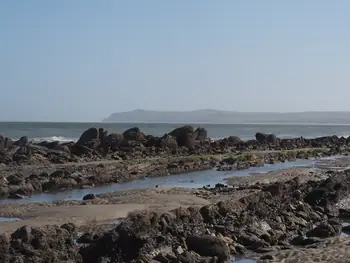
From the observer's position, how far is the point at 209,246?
523 inches

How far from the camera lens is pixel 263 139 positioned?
62625 mm

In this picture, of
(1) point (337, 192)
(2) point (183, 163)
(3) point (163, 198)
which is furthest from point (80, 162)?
(1) point (337, 192)

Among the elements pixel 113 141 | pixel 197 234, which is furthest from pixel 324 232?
pixel 113 141

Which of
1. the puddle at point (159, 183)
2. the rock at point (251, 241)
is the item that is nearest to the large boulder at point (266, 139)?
the puddle at point (159, 183)

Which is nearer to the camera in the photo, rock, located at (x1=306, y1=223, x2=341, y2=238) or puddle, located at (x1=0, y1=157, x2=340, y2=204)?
rock, located at (x1=306, y1=223, x2=341, y2=238)

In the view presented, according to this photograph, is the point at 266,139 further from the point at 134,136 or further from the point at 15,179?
the point at 15,179

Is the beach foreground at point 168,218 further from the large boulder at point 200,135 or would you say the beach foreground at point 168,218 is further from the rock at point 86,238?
the large boulder at point 200,135

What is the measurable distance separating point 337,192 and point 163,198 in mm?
6380

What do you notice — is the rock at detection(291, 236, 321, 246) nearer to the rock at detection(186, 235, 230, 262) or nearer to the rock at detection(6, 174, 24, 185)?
the rock at detection(186, 235, 230, 262)

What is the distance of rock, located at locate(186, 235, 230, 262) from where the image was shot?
1312 cm

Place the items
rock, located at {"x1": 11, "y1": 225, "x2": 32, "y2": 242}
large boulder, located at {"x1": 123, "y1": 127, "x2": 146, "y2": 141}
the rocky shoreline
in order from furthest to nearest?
1. large boulder, located at {"x1": 123, "y1": 127, "x2": 146, "y2": 141}
2. the rocky shoreline
3. rock, located at {"x1": 11, "y1": 225, "x2": 32, "y2": 242}

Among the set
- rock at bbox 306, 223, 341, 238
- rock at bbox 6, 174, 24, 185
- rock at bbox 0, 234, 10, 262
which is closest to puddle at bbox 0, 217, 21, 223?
rock at bbox 0, 234, 10, 262

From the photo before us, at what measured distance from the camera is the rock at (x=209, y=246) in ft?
43.0

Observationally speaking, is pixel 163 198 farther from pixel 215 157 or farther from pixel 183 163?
pixel 215 157
